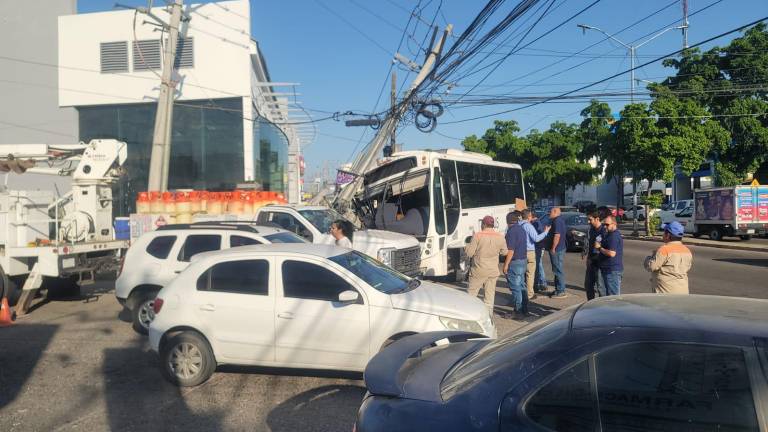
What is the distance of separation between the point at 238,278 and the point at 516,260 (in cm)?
467

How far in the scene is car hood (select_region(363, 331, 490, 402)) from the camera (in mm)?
3010

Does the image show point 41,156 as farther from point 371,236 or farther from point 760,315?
point 760,315

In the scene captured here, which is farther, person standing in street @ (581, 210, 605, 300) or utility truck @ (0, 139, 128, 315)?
utility truck @ (0, 139, 128, 315)

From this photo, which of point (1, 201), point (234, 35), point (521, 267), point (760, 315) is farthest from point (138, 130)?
point (760, 315)

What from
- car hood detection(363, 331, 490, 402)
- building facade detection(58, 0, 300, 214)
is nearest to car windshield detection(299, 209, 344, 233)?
car hood detection(363, 331, 490, 402)

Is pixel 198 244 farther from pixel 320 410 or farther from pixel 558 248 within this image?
pixel 558 248

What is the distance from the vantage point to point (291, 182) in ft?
153

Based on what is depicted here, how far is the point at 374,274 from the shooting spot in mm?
6621

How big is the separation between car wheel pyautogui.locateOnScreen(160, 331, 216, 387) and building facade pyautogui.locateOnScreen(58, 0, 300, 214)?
20.8 meters

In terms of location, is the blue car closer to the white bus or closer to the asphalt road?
the asphalt road

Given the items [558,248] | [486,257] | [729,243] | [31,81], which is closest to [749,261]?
[729,243]

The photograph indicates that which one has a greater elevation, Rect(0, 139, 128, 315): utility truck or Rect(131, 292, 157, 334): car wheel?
Rect(0, 139, 128, 315): utility truck

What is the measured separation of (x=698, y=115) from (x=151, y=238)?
24.9 m

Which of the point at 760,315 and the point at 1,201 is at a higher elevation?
the point at 1,201
